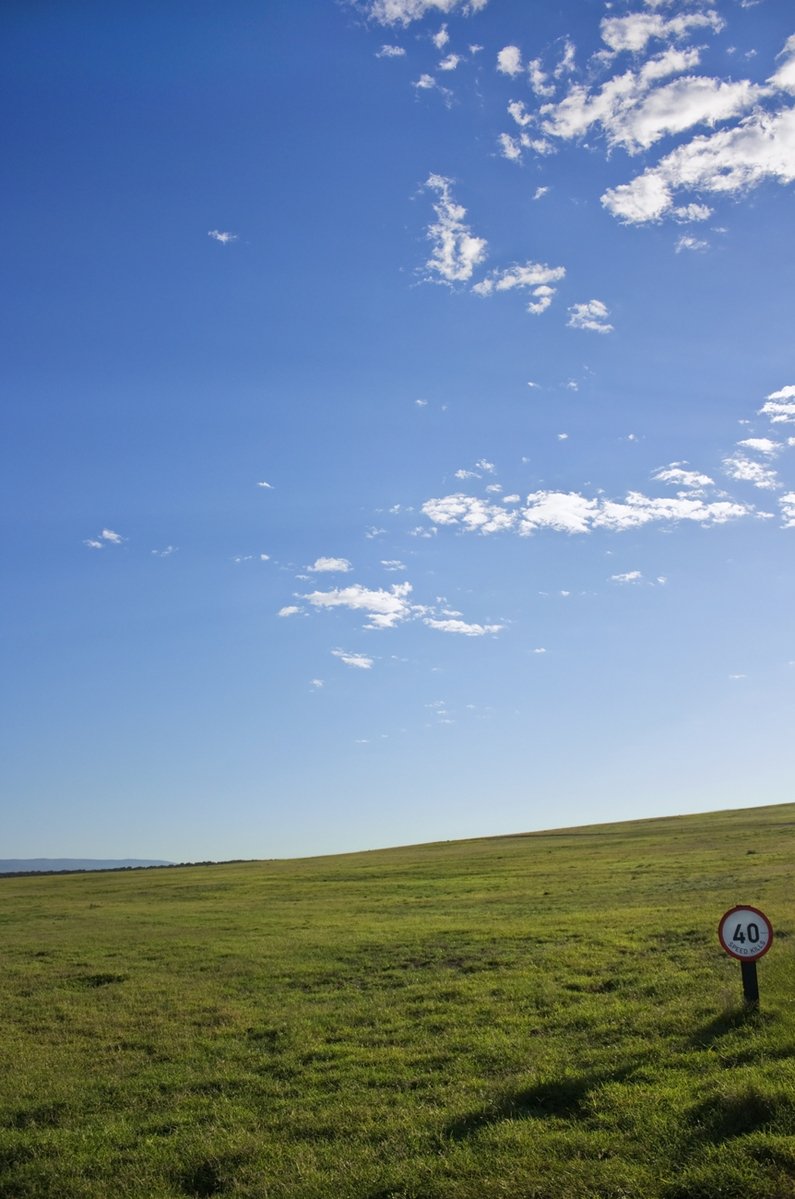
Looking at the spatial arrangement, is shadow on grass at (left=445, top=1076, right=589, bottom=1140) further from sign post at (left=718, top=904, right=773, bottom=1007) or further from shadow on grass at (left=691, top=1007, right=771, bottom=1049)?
sign post at (left=718, top=904, right=773, bottom=1007)

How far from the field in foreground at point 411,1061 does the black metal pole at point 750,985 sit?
0.28 metres

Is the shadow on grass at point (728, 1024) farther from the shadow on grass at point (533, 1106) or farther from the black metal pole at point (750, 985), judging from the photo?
the shadow on grass at point (533, 1106)

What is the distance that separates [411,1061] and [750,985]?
5754 mm

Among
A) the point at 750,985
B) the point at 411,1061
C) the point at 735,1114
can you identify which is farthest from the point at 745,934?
the point at 411,1061

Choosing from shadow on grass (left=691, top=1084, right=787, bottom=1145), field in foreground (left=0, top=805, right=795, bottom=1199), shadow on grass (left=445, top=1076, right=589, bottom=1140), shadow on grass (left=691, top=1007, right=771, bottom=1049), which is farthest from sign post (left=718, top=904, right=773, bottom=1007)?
shadow on grass (left=691, top=1084, right=787, bottom=1145)

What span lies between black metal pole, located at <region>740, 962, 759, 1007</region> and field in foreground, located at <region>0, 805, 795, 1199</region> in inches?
11.0

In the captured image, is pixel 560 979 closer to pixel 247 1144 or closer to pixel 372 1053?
pixel 372 1053

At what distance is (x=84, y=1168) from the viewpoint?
36.9 feet

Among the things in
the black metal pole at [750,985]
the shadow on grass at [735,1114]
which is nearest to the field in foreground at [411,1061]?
the shadow on grass at [735,1114]

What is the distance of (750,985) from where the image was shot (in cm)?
1454

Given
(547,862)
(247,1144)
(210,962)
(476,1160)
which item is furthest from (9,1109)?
(547,862)

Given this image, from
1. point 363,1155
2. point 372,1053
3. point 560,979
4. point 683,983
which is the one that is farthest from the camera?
point 560,979

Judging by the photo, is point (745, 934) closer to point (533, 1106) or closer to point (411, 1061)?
point (533, 1106)

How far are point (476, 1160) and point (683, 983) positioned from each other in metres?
9.76
